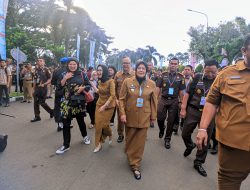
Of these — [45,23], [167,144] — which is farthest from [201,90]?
[45,23]

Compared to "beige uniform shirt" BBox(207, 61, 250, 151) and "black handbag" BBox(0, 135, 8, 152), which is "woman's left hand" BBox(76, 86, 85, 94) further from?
"beige uniform shirt" BBox(207, 61, 250, 151)

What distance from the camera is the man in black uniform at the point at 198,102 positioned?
4.19 meters

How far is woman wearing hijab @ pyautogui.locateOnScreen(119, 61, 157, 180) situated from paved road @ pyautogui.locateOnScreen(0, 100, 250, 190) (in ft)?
1.24

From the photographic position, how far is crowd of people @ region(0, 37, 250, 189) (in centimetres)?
228

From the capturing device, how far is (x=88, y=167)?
414 centimetres

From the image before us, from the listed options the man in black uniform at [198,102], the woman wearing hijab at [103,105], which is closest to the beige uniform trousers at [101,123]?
the woman wearing hijab at [103,105]

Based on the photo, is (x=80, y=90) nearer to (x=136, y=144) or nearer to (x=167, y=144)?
(x=136, y=144)

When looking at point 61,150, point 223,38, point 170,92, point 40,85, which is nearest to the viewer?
point 61,150

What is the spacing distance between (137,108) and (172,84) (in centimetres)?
174

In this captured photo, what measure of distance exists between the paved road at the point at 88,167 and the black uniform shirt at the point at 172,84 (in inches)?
47.0

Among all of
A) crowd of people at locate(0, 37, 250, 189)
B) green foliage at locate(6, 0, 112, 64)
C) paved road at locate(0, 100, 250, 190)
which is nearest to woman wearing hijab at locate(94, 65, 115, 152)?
crowd of people at locate(0, 37, 250, 189)

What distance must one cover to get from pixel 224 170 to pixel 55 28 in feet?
83.3

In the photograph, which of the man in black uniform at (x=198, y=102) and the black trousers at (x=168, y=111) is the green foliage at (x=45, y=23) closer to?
the black trousers at (x=168, y=111)

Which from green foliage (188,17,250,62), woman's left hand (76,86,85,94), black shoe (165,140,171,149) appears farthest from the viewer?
green foliage (188,17,250,62)
